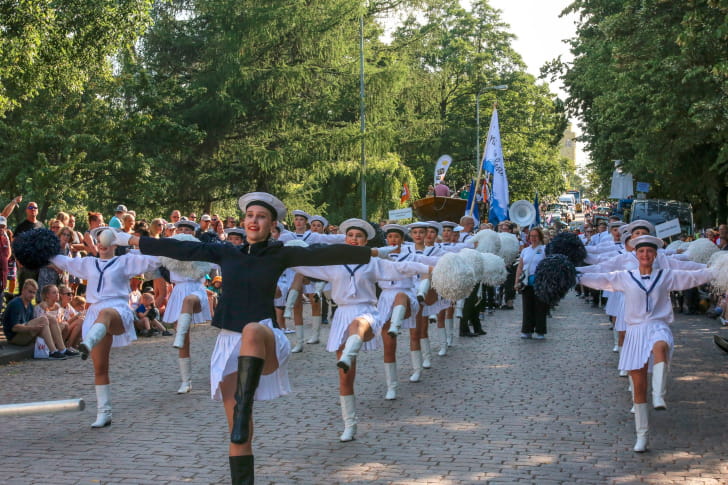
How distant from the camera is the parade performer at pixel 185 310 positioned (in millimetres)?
9938

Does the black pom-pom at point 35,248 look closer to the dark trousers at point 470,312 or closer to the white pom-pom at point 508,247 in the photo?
the dark trousers at point 470,312

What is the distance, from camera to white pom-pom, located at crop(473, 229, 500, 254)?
15.0 m

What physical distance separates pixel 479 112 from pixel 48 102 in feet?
103

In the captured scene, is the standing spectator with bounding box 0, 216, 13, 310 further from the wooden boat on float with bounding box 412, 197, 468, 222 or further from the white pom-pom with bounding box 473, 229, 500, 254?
the wooden boat on float with bounding box 412, 197, 468, 222

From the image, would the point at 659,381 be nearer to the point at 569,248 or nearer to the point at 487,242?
the point at 569,248

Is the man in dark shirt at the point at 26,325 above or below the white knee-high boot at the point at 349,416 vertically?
above

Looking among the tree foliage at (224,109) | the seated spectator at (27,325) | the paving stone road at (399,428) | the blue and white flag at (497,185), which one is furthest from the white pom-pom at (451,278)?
the blue and white flag at (497,185)

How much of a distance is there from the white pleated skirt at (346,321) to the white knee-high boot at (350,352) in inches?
17.2

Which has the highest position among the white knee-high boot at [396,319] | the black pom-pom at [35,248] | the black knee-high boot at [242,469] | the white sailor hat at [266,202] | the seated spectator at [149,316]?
the white sailor hat at [266,202]

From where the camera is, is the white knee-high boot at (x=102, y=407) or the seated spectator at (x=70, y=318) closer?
the white knee-high boot at (x=102, y=407)

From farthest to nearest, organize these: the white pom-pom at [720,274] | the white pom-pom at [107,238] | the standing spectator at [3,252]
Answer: the standing spectator at [3,252], the white pom-pom at [107,238], the white pom-pom at [720,274]

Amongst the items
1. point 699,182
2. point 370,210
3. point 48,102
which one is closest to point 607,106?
point 699,182

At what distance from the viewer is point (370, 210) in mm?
36344

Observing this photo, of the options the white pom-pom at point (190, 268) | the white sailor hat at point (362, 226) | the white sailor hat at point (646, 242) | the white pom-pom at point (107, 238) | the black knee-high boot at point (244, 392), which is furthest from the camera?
the white pom-pom at point (190, 268)
